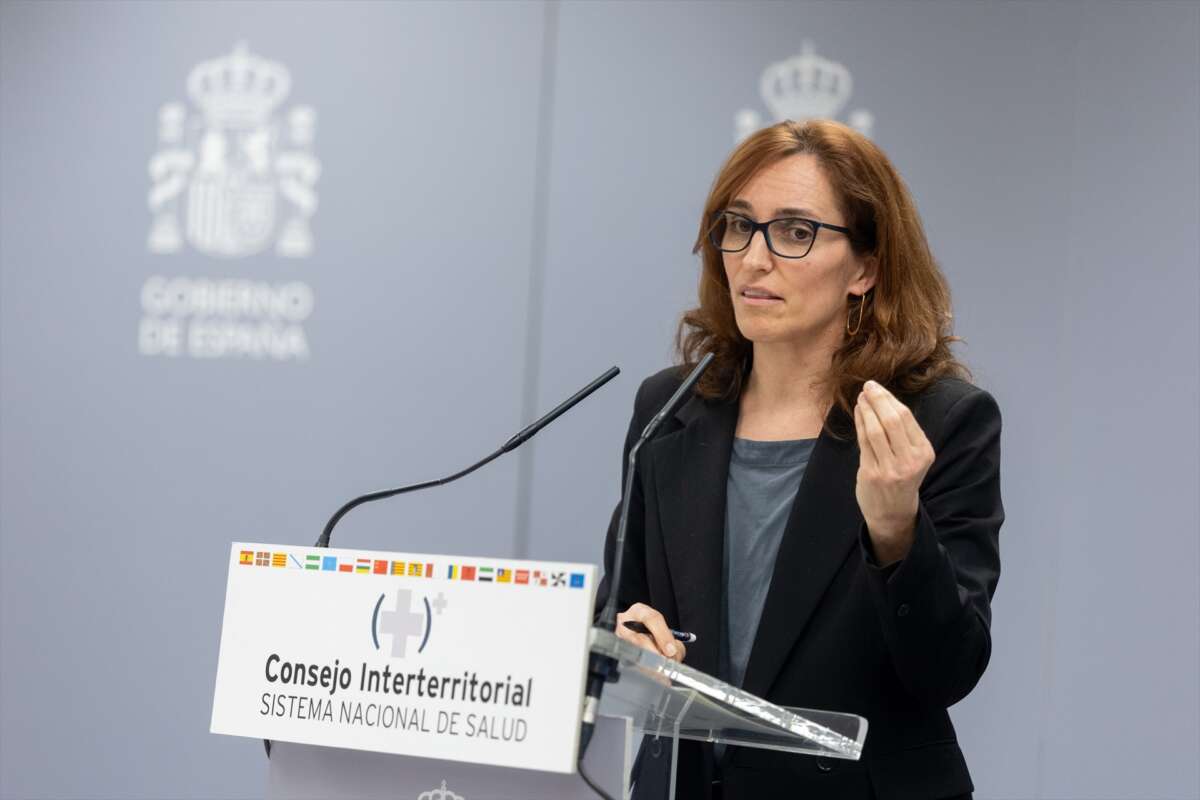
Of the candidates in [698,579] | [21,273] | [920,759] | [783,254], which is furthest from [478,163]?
[920,759]

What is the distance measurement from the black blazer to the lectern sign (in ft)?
1.50

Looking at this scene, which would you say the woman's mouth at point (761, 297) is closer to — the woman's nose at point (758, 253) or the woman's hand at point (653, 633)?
the woman's nose at point (758, 253)

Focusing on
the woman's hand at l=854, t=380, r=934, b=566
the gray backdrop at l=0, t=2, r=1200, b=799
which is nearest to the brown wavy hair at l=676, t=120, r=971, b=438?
the woman's hand at l=854, t=380, r=934, b=566

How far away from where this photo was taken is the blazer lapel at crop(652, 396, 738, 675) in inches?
68.3

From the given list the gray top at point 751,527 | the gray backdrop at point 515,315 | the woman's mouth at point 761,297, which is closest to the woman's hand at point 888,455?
the gray top at point 751,527

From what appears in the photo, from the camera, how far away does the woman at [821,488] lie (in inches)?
60.5

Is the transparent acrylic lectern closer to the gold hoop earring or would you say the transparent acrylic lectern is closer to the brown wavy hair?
the brown wavy hair

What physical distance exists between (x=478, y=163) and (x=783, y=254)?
1598mm

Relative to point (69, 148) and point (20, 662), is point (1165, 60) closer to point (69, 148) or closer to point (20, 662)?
point (69, 148)

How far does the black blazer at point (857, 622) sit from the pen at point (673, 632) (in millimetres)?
42

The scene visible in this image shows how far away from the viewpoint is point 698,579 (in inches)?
69.4

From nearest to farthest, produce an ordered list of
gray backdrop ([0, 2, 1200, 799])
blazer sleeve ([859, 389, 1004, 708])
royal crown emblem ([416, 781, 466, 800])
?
royal crown emblem ([416, 781, 466, 800]), blazer sleeve ([859, 389, 1004, 708]), gray backdrop ([0, 2, 1200, 799])

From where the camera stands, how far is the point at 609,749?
1.23 m

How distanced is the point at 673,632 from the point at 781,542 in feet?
0.60
